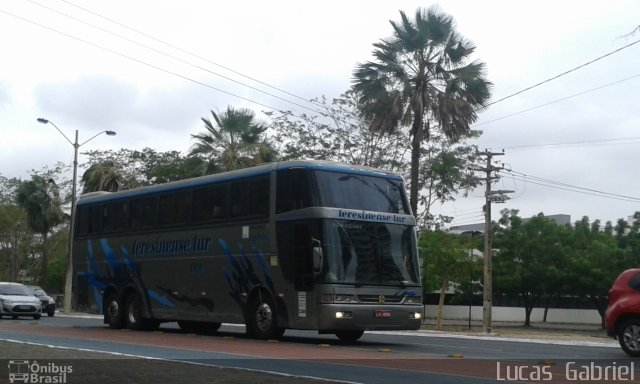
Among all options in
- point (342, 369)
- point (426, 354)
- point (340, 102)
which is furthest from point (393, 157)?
point (342, 369)

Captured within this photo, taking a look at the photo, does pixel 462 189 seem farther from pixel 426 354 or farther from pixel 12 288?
pixel 426 354

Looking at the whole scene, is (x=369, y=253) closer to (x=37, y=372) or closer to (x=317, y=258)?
(x=317, y=258)

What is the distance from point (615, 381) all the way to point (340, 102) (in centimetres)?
3466

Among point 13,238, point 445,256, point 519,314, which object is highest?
point 13,238

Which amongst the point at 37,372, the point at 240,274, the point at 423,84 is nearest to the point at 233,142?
the point at 423,84

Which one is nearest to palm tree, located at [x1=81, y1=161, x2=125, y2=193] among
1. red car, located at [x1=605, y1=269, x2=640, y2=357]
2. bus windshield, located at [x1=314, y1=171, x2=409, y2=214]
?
bus windshield, located at [x1=314, y1=171, x2=409, y2=214]

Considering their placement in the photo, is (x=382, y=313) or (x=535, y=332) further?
(x=535, y=332)

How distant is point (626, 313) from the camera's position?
18016 mm

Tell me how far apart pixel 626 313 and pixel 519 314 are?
39.8 meters

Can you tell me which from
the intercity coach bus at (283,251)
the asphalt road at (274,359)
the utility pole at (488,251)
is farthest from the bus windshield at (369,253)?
the utility pole at (488,251)

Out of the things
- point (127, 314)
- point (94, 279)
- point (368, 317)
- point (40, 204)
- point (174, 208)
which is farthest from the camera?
point (40, 204)

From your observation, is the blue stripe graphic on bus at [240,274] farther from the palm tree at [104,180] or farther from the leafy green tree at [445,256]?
the palm tree at [104,180]

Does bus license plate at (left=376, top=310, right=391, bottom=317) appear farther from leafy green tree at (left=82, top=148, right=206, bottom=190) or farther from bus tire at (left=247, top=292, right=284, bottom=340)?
leafy green tree at (left=82, top=148, right=206, bottom=190)

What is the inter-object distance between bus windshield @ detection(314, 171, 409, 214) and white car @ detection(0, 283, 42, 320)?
19272 mm
